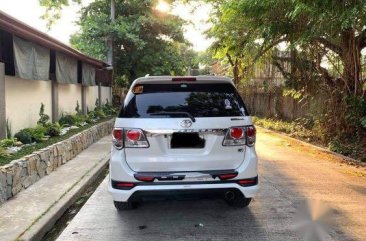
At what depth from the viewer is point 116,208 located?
6055 mm

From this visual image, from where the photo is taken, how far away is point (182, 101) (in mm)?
5207

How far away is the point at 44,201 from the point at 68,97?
9550mm

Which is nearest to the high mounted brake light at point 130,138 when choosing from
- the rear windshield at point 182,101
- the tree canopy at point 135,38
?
the rear windshield at point 182,101

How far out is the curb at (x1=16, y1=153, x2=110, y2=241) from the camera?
16.3ft

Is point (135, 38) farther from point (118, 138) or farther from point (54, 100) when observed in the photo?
point (118, 138)

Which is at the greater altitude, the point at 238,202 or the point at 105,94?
the point at 105,94

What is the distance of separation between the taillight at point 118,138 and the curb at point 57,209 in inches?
53.7

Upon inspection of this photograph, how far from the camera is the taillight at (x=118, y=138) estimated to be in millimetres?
5027

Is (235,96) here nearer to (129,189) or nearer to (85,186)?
(129,189)

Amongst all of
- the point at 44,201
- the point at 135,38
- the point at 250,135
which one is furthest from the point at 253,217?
the point at 135,38

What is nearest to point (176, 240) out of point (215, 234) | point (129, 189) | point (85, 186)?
point (215, 234)

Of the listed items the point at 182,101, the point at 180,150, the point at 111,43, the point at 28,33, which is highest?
the point at 111,43

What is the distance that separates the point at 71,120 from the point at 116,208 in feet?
27.4

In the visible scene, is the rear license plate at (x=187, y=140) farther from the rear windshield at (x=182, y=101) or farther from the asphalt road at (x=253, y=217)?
the asphalt road at (x=253, y=217)
